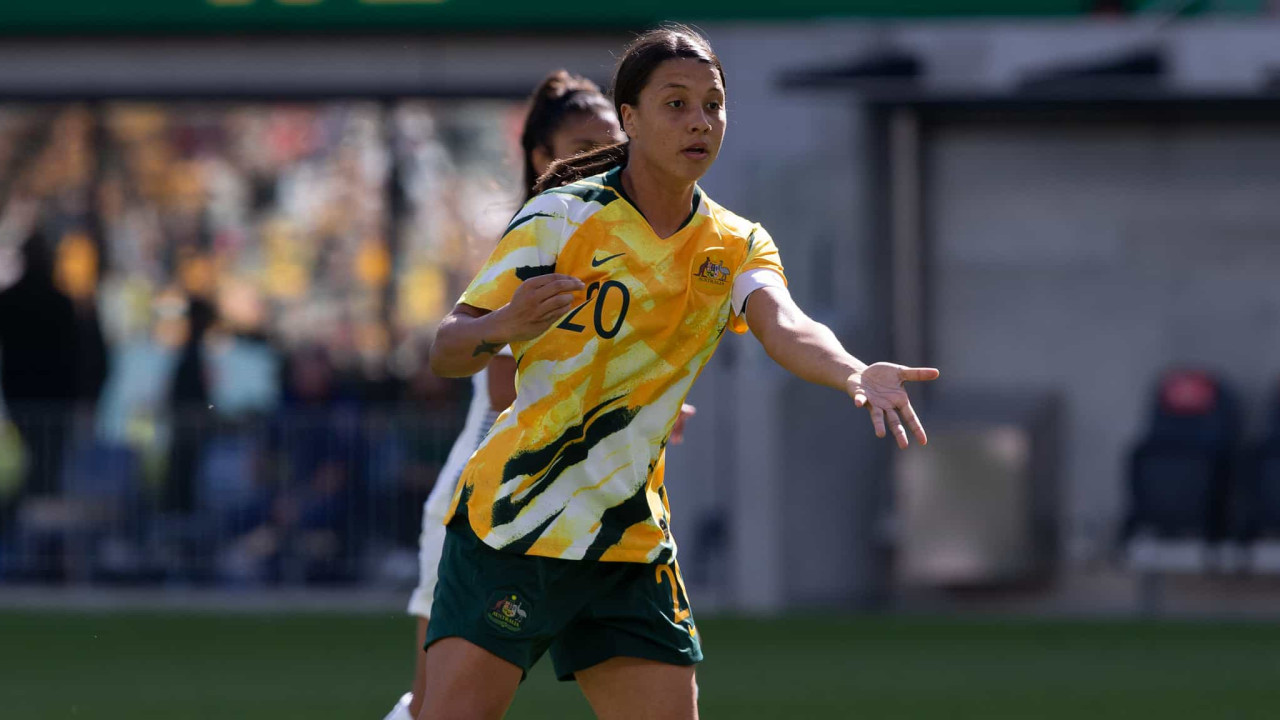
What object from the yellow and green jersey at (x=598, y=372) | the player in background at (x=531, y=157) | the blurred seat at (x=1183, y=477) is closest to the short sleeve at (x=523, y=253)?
the yellow and green jersey at (x=598, y=372)

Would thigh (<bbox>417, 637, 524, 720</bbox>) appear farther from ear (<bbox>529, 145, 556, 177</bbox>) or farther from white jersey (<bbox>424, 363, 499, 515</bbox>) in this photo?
ear (<bbox>529, 145, 556, 177</bbox>)

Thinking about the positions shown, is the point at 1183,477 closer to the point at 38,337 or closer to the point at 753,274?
the point at 38,337

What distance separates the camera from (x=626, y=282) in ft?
14.7

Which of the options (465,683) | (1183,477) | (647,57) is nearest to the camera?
(465,683)

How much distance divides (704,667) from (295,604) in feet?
15.4

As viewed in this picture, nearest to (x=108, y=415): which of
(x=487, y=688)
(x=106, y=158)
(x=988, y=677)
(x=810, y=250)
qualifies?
(x=106, y=158)

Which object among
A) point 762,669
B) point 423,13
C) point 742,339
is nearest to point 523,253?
point 762,669

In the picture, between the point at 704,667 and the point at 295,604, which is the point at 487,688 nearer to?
the point at 704,667

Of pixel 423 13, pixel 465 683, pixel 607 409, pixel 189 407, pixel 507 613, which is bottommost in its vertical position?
pixel 465 683

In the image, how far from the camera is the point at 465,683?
4.43m

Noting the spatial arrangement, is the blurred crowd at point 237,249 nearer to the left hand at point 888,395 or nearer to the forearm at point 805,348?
the forearm at point 805,348

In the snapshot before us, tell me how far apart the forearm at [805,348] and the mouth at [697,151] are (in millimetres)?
345

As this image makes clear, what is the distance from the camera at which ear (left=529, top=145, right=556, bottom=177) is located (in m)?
5.88

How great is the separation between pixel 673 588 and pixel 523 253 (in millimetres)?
810
